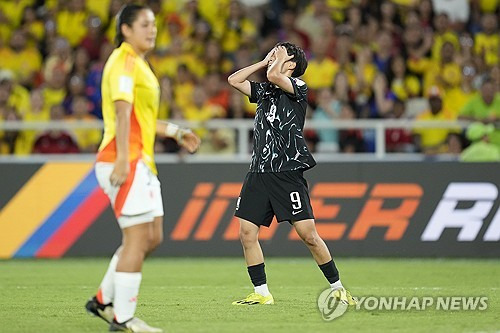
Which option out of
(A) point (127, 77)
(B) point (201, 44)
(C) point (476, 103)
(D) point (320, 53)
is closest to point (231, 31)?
(B) point (201, 44)

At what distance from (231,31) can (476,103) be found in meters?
5.15

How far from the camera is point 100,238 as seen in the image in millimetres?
16328

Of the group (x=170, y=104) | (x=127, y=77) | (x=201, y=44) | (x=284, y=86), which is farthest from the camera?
(x=201, y=44)

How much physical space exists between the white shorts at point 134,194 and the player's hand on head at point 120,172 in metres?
0.10

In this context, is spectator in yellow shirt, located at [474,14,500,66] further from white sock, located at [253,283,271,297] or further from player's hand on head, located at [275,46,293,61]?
white sock, located at [253,283,271,297]

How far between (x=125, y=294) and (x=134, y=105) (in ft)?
4.45

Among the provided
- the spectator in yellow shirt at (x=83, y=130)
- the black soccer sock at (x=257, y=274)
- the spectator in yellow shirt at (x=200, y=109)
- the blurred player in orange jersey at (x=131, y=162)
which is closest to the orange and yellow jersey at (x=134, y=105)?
the blurred player in orange jersey at (x=131, y=162)

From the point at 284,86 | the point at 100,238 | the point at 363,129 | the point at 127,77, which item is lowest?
the point at 100,238

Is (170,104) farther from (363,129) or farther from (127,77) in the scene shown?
(127,77)

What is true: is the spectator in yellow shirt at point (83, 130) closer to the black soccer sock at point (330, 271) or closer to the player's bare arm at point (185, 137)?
the black soccer sock at point (330, 271)

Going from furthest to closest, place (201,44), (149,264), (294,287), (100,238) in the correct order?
(201,44) < (100,238) < (149,264) < (294,287)

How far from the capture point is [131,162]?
769 cm

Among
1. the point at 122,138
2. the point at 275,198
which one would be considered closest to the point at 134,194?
the point at 122,138

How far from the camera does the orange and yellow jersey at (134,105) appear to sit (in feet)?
25.3
